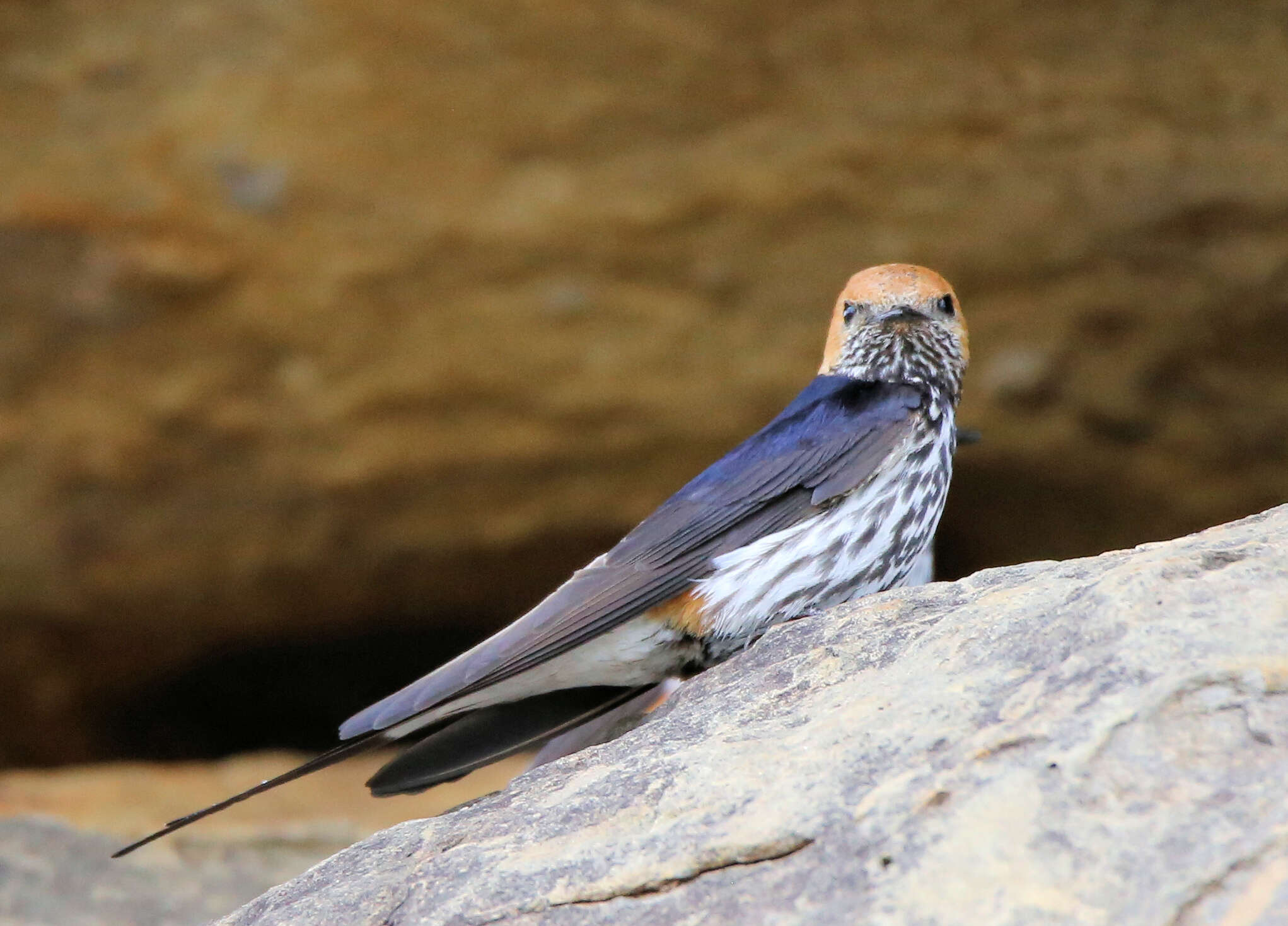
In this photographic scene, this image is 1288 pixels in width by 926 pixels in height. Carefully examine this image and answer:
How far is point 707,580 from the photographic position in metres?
2.72

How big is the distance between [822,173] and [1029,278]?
794 millimetres

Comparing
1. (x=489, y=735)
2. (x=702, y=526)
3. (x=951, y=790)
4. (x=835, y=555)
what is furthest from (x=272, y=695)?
(x=951, y=790)

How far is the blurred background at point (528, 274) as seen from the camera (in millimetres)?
→ 4020

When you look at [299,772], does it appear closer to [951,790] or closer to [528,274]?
[951,790]

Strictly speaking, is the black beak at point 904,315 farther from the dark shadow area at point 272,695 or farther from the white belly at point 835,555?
the dark shadow area at point 272,695

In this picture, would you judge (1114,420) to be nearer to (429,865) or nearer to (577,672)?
(577,672)

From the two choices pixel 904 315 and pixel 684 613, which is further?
pixel 904 315

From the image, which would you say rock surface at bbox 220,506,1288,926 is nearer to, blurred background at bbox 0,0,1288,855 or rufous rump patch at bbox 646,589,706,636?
rufous rump patch at bbox 646,589,706,636

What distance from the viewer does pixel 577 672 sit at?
2.74 m

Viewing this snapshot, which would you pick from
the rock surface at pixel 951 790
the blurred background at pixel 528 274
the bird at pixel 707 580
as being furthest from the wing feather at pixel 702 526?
the blurred background at pixel 528 274

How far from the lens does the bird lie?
2619mm

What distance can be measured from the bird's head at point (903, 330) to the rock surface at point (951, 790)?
0.93m

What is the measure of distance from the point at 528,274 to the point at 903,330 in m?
1.65

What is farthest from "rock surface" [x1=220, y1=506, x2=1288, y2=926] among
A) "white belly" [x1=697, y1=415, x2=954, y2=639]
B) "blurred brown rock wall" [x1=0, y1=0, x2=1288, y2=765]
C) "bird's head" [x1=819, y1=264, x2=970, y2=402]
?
"blurred brown rock wall" [x1=0, y1=0, x2=1288, y2=765]
